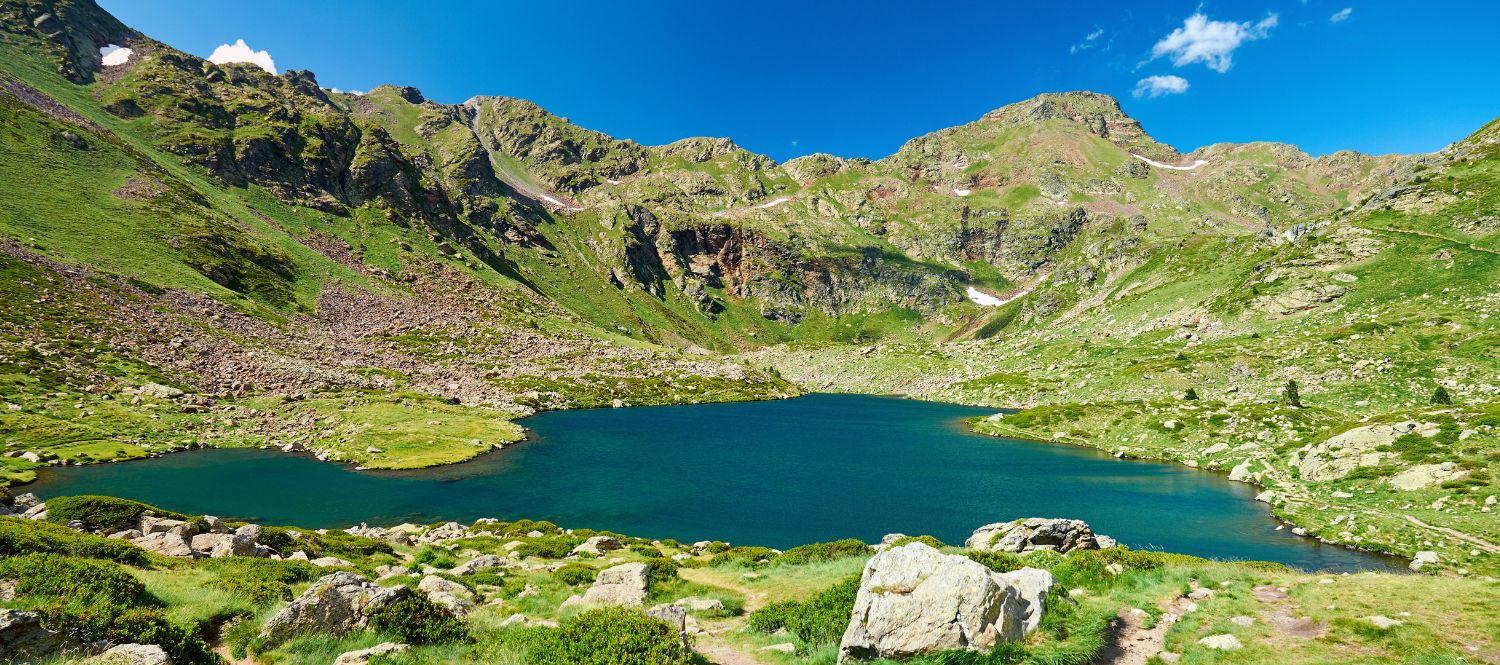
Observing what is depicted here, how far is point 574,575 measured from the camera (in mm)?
25000

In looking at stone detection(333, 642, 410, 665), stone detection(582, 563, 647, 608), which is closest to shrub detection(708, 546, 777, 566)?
stone detection(582, 563, 647, 608)

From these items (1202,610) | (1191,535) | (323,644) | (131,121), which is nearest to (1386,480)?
(1191,535)

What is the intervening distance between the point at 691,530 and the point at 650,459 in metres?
30.9

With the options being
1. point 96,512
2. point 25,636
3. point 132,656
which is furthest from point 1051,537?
point 96,512

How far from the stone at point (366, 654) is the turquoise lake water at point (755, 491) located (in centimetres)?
3409

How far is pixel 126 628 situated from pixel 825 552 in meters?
25.0

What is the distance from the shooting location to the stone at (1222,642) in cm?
1328

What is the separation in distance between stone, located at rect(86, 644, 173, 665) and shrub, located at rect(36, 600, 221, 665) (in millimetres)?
465

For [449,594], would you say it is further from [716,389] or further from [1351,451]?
[716,389]

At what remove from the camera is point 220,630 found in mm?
13711

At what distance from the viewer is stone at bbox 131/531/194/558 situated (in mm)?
20297

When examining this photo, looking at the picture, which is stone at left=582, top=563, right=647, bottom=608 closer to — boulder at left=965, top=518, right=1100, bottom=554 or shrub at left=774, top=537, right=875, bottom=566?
shrub at left=774, top=537, right=875, bottom=566

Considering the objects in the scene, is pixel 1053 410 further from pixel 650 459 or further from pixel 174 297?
pixel 174 297

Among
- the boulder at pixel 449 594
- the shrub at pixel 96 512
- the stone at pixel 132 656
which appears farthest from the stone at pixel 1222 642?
the shrub at pixel 96 512
